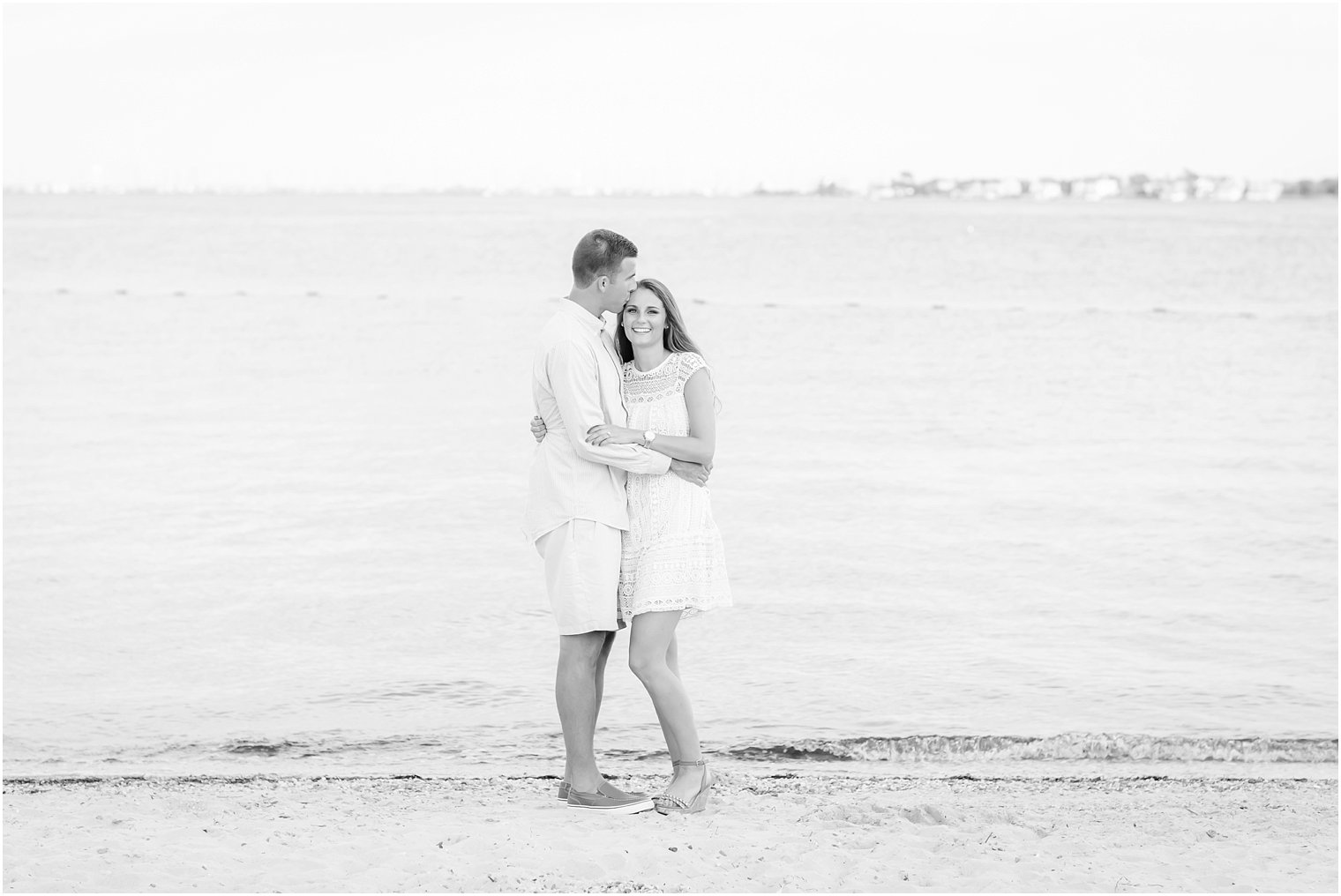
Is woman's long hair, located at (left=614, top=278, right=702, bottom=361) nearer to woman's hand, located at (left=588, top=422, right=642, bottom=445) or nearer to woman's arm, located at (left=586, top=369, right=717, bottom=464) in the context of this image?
woman's arm, located at (left=586, top=369, right=717, bottom=464)

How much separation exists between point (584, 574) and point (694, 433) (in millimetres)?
615

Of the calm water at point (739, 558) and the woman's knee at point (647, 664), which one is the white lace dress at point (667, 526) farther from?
the calm water at point (739, 558)

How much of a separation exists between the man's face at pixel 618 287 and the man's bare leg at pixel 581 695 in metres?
1.15

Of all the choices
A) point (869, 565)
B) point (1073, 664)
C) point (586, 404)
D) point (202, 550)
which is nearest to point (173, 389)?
point (202, 550)

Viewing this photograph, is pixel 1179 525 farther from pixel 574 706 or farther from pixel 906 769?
pixel 574 706

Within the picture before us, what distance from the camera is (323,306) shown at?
3538cm

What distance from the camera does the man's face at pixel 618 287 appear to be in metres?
4.79

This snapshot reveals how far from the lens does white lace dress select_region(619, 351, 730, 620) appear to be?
4.84 meters

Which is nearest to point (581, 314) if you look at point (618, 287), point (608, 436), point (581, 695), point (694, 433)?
point (618, 287)

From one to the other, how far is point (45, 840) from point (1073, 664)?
5.37 meters

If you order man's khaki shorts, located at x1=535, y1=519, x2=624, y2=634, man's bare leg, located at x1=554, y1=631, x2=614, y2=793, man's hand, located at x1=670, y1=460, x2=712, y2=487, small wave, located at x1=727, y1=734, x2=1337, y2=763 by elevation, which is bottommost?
small wave, located at x1=727, y1=734, x2=1337, y2=763

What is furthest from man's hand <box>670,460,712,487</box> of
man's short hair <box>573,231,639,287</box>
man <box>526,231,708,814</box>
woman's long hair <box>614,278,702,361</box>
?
man's short hair <box>573,231,639,287</box>

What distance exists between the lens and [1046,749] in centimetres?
661

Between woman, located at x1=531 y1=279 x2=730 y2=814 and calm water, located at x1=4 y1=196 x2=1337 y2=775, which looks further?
calm water, located at x1=4 y1=196 x2=1337 y2=775
